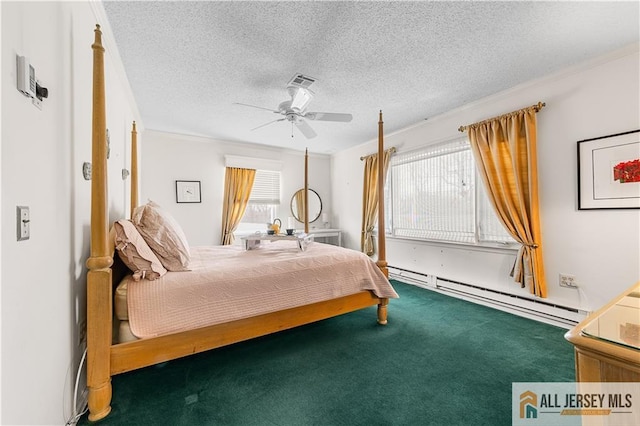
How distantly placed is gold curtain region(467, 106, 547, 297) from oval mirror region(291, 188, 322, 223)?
333cm

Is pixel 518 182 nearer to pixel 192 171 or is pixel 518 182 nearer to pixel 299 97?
pixel 299 97

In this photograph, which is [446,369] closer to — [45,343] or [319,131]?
[45,343]

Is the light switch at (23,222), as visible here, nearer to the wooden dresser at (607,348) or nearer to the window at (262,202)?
the wooden dresser at (607,348)

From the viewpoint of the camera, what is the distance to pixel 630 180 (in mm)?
2195

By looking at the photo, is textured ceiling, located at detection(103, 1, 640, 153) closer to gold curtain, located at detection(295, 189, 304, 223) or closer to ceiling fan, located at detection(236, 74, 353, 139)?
ceiling fan, located at detection(236, 74, 353, 139)

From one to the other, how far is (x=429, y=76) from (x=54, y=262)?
3141 millimetres

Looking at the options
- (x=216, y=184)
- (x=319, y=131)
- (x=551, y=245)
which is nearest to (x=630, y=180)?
(x=551, y=245)

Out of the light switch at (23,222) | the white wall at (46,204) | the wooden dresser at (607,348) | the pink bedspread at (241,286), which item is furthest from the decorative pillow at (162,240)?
the wooden dresser at (607,348)

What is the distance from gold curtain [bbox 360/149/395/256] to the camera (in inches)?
185

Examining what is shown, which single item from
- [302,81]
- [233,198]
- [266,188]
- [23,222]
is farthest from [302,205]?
[23,222]

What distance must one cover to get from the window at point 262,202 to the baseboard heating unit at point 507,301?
2878 millimetres

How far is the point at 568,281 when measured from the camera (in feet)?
8.43

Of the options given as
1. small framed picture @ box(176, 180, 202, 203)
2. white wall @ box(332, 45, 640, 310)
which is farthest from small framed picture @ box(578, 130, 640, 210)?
small framed picture @ box(176, 180, 202, 203)

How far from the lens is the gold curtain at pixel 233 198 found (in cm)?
468
